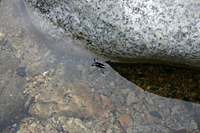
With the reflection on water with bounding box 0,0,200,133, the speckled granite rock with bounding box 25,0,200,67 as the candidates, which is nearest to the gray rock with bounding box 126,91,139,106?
the reflection on water with bounding box 0,0,200,133

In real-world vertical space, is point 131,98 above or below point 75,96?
above

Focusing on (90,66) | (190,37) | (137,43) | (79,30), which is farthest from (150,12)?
(90,66)

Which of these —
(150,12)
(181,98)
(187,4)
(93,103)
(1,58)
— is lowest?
(93,103)

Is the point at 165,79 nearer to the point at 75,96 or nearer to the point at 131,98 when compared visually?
the point at 131,98

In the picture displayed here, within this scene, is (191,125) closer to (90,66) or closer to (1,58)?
(90,66)

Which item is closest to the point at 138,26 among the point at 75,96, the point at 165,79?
the point at 165,79

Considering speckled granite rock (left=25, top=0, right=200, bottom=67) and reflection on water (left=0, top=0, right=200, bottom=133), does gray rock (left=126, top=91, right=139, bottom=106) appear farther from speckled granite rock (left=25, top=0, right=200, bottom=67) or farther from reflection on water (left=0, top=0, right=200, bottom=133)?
speckled granite rock (left=25, top=0, right=200, bottom=67)

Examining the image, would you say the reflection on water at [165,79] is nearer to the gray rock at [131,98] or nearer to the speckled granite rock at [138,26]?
the gray rock at [131,98]
